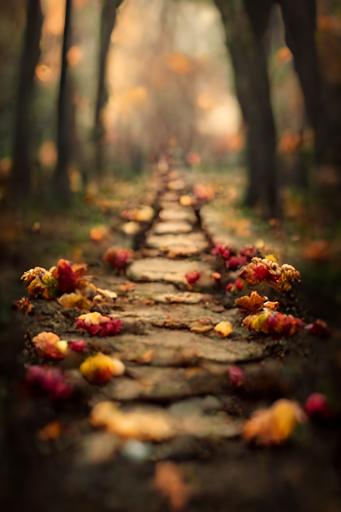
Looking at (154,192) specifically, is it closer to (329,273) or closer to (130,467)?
(329,273)

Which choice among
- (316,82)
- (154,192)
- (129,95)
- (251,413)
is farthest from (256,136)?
(129,95)

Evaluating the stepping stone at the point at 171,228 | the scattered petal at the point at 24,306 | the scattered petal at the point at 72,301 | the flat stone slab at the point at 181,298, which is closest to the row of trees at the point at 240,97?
the stepping stone at the point at 171,228

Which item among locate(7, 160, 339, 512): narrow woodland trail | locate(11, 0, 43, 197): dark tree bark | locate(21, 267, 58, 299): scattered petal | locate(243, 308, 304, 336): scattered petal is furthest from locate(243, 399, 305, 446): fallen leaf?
locate(11, 0, 43, 197): dark tree bark

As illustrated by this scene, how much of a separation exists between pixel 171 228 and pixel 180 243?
1.12 metres

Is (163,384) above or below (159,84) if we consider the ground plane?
below

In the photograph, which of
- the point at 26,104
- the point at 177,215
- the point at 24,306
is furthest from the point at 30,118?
the point at 24,306

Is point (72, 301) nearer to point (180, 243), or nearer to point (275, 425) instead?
point (275, 425)

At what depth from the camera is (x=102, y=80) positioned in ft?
42.3

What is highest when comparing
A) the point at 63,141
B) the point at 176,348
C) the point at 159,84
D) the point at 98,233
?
the point at 159,84

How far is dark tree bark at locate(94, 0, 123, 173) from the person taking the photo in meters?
11.6

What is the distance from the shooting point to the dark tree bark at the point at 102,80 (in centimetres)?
1165

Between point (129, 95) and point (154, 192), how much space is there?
734 centimetres

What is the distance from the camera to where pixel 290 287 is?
5.06m

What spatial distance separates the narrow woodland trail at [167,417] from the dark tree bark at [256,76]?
5245mm
